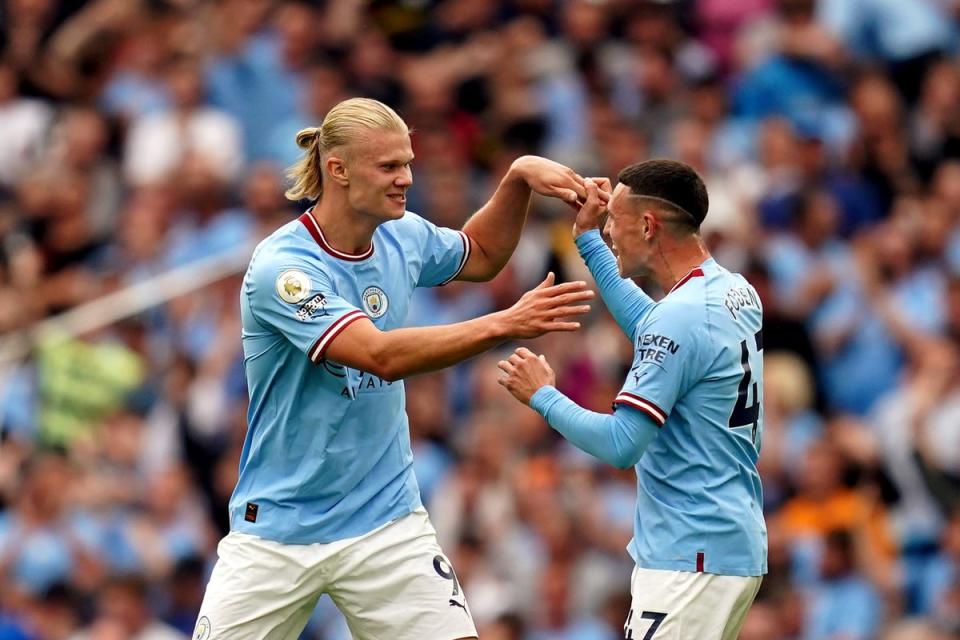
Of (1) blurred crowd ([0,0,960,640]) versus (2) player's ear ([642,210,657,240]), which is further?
(1) blurred crowd ([0,0,960,640])

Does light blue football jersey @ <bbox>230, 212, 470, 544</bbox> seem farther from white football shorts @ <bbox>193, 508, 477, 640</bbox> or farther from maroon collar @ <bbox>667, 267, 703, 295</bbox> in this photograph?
maroon collar @ <bbox>667, 267, 703, 295</bbox>

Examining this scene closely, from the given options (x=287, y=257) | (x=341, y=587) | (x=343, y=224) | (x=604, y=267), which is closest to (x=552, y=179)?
(x=604, y=267)

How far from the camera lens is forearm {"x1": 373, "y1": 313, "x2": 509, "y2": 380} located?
7.05 meters

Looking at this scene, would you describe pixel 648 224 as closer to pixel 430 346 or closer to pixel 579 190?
pixel 579 190

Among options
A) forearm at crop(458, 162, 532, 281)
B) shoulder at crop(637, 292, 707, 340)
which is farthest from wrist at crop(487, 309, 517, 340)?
forearm at crop(458, 162, 532, 281)

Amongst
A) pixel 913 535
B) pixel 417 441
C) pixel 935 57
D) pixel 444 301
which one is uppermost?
pixel 935 57

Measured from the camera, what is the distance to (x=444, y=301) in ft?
44.9

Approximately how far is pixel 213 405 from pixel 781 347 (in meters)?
4.11

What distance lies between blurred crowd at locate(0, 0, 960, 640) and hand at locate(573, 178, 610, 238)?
4265 millimetres

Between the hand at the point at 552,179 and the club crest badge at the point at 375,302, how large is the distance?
82 cm

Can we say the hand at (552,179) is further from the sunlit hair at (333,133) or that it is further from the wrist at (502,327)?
the wrist at (502,327)

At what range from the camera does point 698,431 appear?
7070 millimetres

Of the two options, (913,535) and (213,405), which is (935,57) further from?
(213,405)

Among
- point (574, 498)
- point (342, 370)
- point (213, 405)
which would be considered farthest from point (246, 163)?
point (342, 370)
